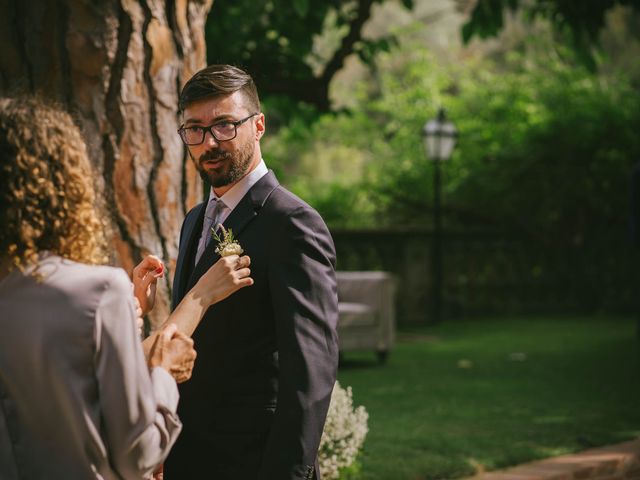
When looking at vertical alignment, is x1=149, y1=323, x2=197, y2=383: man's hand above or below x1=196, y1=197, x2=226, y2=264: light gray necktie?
below

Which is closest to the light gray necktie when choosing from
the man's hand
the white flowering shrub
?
the man's hand

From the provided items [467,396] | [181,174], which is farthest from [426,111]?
[181,174]

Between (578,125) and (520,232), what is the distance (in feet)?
7.74

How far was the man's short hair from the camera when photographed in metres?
2.89

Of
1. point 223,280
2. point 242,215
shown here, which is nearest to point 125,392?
point 223,280

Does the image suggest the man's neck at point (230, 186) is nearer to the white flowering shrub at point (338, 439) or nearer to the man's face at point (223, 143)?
the man's face at point (223, 143)

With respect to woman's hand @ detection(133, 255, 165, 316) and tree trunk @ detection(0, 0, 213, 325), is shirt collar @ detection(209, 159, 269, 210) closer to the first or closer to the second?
woman's hand @ detection(133, 255, 165, 316)

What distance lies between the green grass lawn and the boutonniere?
10.5 ft

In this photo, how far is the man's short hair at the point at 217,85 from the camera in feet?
9.48

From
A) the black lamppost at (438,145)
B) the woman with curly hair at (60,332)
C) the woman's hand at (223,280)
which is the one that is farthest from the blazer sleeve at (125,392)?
the black lamppost at (438,145)

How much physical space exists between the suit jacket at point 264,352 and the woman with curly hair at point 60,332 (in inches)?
24.8

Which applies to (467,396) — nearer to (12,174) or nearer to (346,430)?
(346,430)

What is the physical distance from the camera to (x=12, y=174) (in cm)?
209

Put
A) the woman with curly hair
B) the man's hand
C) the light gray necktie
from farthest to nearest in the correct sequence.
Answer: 1. the light gray necktie
2. the man's hand
3. the woman with curly hair
